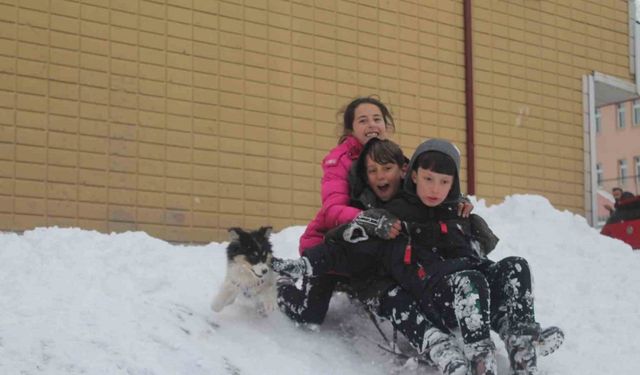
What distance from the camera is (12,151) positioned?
740 cm

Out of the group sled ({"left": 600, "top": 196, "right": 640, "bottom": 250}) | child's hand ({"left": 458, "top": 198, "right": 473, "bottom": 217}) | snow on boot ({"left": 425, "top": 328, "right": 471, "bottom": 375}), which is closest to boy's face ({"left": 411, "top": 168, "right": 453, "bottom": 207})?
child's hand ({"left": 458, "top": 198, "right": 473, "bottom": 217})

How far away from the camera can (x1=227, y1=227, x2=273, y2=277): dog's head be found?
4.48 metres

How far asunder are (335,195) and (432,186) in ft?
2.24

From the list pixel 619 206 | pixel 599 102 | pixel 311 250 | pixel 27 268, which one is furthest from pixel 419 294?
pixel 599 102

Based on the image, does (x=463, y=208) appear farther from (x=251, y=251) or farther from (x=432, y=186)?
(x=251, y=251)

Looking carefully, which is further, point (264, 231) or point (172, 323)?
point (264, 231)

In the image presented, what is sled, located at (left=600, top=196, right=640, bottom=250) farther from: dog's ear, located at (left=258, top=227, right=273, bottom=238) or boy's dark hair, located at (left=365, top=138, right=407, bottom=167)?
dog's ear, located at (left=258, top=227, right=273, bottom=238)

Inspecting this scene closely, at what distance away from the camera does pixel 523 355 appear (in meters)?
4.21

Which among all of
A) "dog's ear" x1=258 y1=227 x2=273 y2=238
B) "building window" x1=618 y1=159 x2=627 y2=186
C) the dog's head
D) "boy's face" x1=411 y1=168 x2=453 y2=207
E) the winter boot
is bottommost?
the winter boot

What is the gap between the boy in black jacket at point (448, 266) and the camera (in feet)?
13.8

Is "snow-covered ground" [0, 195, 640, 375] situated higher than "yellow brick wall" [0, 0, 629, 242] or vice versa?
"yellow brick wall" [0, 0, 629, 242]

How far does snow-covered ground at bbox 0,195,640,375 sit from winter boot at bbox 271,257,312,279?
1.07ft

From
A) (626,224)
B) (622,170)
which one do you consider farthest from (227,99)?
(622,170)

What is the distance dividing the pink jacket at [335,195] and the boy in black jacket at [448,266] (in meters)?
0.17
